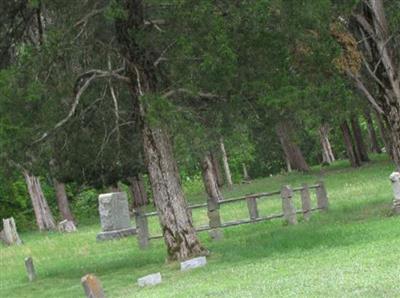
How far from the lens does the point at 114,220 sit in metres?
27.1

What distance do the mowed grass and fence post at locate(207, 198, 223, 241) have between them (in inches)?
16.4

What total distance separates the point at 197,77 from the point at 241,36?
4.05 ft

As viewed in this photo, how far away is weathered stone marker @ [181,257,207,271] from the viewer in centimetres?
1520

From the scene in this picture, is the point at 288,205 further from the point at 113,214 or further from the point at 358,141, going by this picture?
the point at 358,141

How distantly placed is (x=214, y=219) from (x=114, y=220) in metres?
7.52

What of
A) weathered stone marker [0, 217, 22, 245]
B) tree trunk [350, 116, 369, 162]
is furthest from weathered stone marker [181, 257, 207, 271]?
tree trunk [350, 116, 369, 162]

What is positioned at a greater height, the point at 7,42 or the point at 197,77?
the point at 7,42

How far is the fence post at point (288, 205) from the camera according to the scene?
65.9 feet

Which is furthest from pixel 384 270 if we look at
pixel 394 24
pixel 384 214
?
pixel 394 24

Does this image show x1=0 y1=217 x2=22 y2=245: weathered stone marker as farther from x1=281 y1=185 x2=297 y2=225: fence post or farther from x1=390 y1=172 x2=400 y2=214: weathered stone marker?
x1=390 y1=172 x2=400 y2=214: weathered stone marker

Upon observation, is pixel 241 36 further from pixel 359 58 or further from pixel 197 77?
pixel 359 58

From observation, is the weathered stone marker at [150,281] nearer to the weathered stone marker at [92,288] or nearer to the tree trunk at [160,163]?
the tree trunk at [160,163]

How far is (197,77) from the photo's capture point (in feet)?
54.0

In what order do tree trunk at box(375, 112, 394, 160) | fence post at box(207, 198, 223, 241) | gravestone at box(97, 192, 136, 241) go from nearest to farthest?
fence post at box(207, 198, 223, 241)
tree trunk at box(375, 112, 394, 160)
gravestone at box(97, 192, 136, 241)
